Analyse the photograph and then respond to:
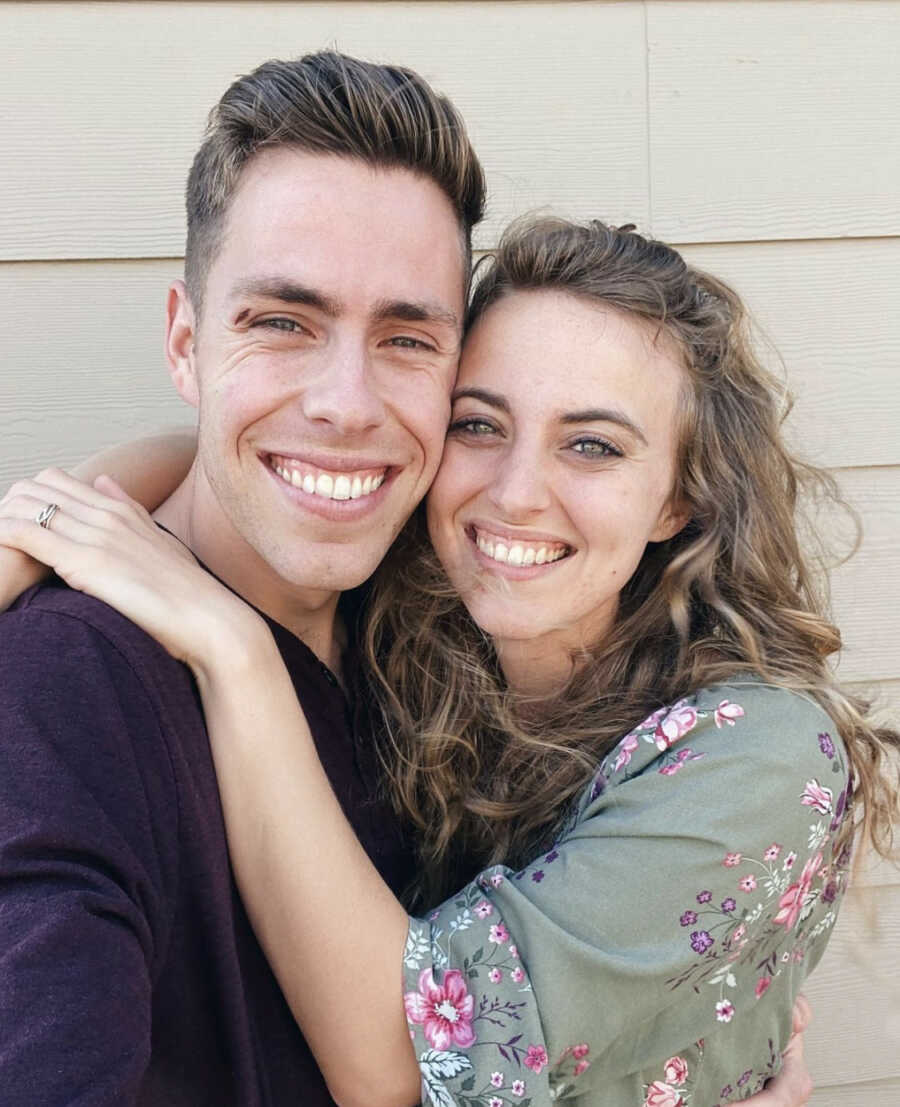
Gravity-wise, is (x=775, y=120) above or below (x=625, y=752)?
above

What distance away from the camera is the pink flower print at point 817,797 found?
1.53 metres

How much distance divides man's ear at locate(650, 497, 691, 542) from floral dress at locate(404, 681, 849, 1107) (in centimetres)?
35

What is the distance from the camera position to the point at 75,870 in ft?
3.46

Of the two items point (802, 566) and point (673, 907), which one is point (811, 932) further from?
point (802, 566)

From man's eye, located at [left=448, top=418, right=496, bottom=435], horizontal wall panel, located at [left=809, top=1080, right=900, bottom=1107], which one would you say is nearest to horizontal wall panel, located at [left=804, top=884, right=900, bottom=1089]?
horizontal wall panel, located at [left=809, top=1080, right=900, bottom=1107]

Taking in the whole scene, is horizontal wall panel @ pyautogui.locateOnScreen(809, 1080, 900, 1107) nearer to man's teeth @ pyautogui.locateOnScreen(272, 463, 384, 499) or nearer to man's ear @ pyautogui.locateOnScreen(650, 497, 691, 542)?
man's ear @ pyautogui.locateOnScreen(650, 497, 691, 542)

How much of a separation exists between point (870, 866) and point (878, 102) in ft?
4.84

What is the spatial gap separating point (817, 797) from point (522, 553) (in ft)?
1.79

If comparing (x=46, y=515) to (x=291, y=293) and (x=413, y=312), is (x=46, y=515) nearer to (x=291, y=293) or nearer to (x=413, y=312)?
(x=291, y=293)

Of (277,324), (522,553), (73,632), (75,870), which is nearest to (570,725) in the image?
(522,553)

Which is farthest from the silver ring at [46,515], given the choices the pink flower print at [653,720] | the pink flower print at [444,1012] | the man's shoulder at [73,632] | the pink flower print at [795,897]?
the pink flower print at [795,897]

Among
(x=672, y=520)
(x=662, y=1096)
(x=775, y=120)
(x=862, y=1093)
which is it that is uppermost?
(x=775, y=120)

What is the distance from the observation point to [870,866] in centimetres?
239

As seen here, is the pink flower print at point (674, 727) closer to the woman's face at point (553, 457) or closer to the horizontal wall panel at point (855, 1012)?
the woman's face at point (553, 457)
